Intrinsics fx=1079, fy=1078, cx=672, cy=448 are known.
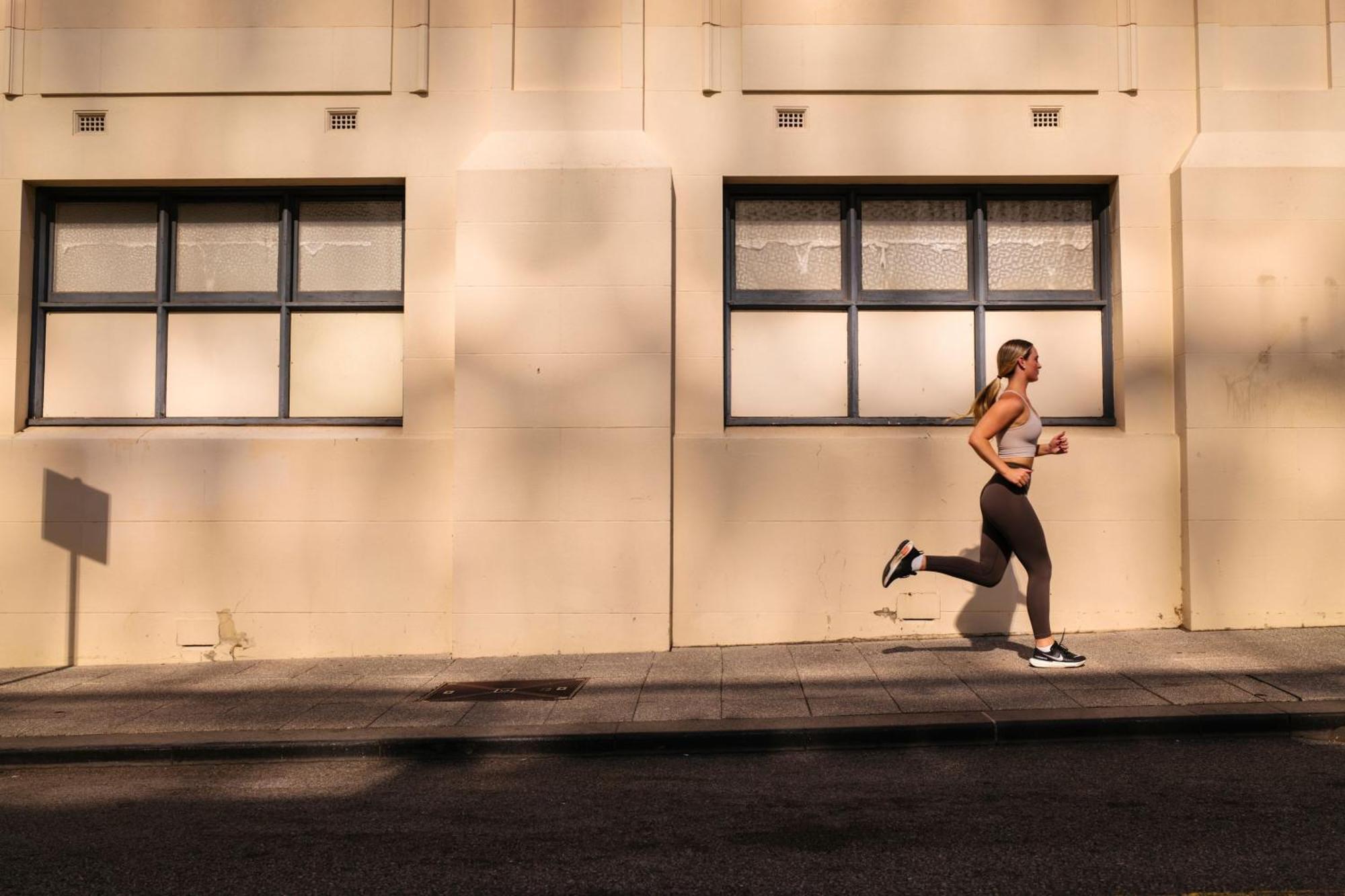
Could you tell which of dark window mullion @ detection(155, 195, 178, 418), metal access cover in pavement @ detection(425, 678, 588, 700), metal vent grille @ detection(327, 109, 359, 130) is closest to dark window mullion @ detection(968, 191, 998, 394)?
metal access cover in pavement @ detection(425, 678, 588, 700)

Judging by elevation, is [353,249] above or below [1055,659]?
above

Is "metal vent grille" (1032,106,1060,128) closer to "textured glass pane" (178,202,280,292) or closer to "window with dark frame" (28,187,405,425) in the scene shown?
"window with dark frame" (28,187,405,425)

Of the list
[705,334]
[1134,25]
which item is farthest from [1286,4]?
[705,334]

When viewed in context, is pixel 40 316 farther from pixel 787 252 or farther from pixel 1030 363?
pixel 1030 363

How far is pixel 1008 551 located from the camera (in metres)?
7.29

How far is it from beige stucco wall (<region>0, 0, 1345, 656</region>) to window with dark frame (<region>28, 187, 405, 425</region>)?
254 millimetres

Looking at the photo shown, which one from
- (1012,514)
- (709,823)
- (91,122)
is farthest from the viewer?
(91,122)

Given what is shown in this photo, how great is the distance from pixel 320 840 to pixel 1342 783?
4467 mm

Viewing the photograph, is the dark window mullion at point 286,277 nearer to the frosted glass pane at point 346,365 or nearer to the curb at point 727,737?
the frosted glass pane at point 346,365

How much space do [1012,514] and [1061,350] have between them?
2.65m

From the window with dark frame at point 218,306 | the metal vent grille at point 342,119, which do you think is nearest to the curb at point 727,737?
the window with dark frame at point 218,306

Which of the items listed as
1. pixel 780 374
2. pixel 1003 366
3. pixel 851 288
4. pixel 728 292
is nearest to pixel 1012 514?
pixel 1003 366

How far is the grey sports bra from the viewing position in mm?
7141

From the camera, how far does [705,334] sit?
8898 millimetres
